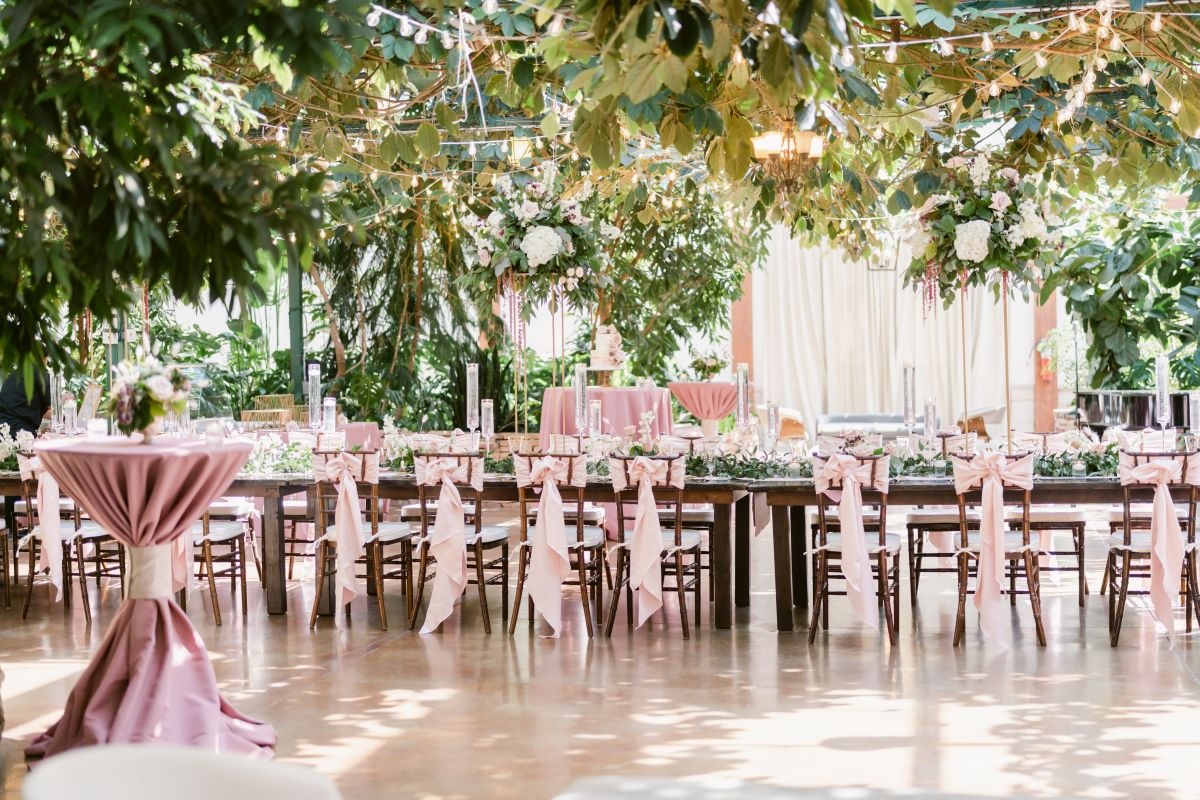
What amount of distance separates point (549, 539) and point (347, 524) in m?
1.02

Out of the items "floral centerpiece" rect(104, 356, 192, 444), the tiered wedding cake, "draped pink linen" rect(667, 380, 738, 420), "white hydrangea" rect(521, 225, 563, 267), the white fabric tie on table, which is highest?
"white hydrangea" rect(521, 225, 563, 267)

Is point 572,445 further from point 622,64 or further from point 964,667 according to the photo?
point 622,64

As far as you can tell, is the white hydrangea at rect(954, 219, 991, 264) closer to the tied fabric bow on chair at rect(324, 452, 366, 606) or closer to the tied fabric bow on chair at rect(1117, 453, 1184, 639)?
the tied fabric bow on chair at rect(1117, 453, 1184, 639)

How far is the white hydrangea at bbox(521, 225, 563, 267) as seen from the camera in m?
7.38

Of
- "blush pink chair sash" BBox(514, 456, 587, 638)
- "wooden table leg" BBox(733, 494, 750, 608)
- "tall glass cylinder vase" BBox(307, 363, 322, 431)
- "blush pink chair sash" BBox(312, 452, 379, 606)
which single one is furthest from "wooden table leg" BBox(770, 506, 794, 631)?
"tall glass cylinder vase" BBox(307, 363, 322, 431)

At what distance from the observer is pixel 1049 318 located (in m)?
14.0

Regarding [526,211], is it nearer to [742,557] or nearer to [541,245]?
[541,245]

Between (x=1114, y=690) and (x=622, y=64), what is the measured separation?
3347mm

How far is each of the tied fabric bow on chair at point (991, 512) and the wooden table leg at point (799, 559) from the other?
1.15 meters

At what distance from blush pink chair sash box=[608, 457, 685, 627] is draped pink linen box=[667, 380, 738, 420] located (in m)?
4.43

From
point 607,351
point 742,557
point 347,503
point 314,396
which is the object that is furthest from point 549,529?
point 607,351

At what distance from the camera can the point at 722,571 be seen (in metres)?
6.14

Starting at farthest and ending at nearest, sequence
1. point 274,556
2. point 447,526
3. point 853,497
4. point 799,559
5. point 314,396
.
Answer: point 314,396 < point 799,559 < point 274,556 < point 447,526 < point 853,497

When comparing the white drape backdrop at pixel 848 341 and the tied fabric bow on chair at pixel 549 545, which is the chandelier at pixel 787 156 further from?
the white drape backdrop at pixel 848 341
